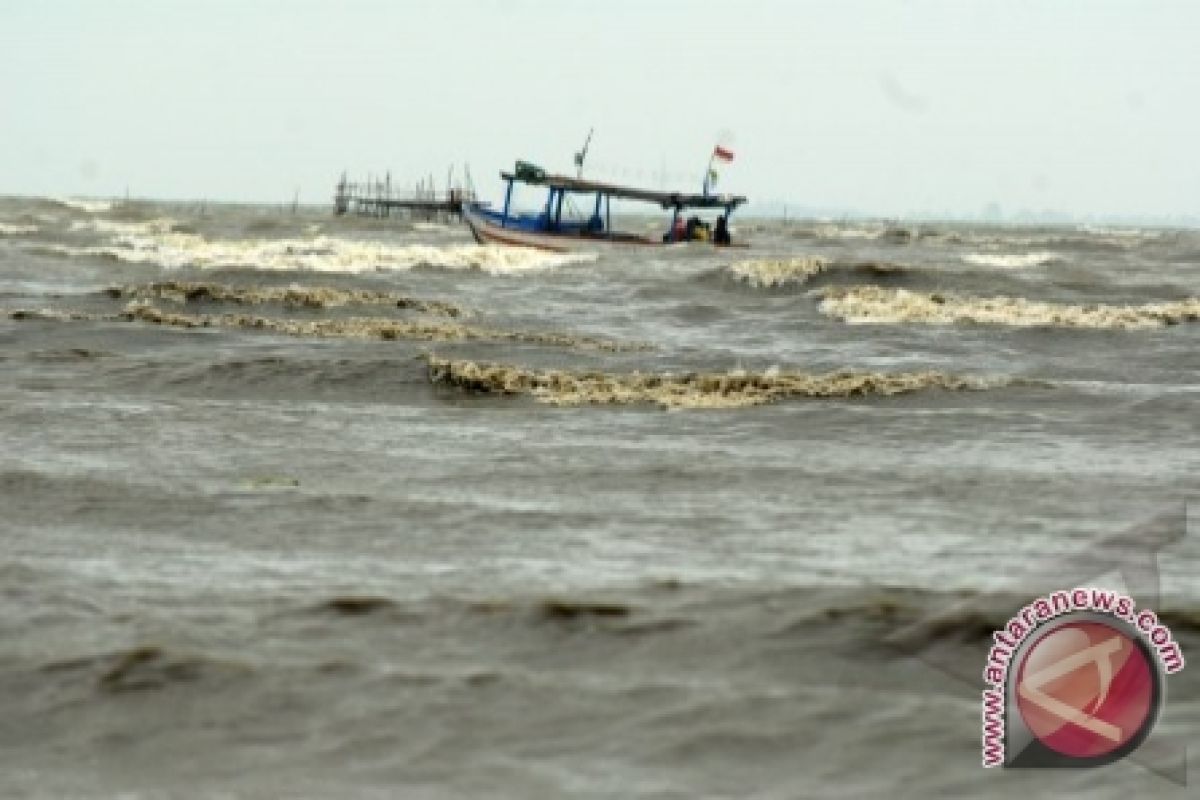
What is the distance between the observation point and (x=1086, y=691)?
4820 millimetres

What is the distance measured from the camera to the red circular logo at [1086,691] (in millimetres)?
4602

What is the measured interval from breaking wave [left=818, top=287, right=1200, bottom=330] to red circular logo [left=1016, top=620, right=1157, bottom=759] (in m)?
17.3

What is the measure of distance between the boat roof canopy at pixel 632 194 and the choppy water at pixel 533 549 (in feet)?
87.2

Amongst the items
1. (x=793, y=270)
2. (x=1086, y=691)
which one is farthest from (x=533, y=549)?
(x=793, y=270)

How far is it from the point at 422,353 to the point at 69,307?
28.9 ft

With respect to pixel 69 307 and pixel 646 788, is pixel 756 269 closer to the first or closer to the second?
pixel 69 307

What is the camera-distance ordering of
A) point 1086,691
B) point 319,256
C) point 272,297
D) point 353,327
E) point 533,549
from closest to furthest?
point 1086,691
point 533,549
point 353,327
point 272,297
point 319,256

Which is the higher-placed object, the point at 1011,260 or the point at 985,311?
the point at 1011,260

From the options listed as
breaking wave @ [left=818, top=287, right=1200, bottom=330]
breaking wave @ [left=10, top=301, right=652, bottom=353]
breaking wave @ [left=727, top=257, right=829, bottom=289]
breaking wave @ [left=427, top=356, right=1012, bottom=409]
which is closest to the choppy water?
breaking wave @ [left=427, top=356, right=1012, bottom=409]

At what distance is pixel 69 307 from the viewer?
22.6 meters

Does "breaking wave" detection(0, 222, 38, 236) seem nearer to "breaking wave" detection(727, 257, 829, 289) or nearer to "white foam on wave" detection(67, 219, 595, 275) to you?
"white foam on wave" detection(67, 219, 595, 275)

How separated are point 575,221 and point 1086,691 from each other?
143 ft

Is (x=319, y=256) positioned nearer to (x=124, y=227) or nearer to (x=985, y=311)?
(x=985, y=311)

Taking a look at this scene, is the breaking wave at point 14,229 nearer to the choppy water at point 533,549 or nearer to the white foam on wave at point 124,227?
the white foam on wave at point 124,227
